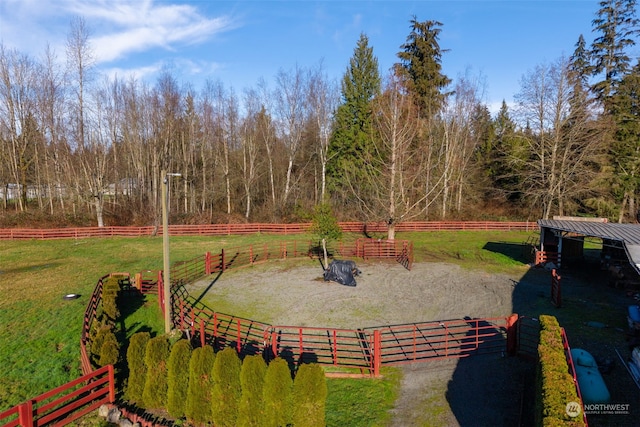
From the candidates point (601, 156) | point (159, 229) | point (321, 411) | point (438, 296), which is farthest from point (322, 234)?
point (601, 156)

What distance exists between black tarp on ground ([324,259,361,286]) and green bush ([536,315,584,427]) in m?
9.48

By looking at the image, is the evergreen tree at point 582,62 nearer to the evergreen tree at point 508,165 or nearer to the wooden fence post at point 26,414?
the evergreen tree at point 508,165

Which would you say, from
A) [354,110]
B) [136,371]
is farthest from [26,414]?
[354,110]

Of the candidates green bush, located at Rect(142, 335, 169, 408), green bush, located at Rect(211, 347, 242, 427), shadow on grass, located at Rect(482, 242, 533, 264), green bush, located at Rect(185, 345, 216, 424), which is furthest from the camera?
shadow on grass, located at Rect(482, 242, 533, 264)

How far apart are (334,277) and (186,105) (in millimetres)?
31394

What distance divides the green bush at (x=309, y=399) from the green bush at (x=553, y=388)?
3.62 m

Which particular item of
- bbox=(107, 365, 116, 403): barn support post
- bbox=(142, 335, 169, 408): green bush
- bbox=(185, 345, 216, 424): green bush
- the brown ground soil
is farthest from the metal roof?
bbox=(107, 365, 116, 403): barn support post

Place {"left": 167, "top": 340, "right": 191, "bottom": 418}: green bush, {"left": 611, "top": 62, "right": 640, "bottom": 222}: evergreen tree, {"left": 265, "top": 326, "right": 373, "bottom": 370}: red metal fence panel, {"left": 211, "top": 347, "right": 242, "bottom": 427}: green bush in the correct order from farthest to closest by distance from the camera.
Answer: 1. {"left": 611, "top": 62, "right": 640, "bottom": 222}: evergreen tree
2. {"left": 265, "top": 326, "right": 373, "bottom": 370}: red metal fence panel
3. {"left": 167, "top": 340, "right": 191, "bottom": 418}: green bush
4. {"left": 211, "top": 347, "right": 242, "bottom": 427}: green bush

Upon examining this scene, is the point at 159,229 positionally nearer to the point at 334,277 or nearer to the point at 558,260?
the point at 334,277

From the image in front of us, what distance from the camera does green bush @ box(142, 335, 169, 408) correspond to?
8320 mm

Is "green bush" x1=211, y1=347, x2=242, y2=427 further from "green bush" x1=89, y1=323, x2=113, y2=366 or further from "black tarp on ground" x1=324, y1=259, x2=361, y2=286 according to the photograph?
"black tarp on ground" x1=324, y1=259, x2=361, y2=286

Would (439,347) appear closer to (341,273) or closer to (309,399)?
(309,399)

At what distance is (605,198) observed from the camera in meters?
34.7

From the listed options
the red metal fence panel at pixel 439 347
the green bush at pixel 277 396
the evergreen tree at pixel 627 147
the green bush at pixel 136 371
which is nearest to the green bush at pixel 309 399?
the green bush at pixel 277 396
